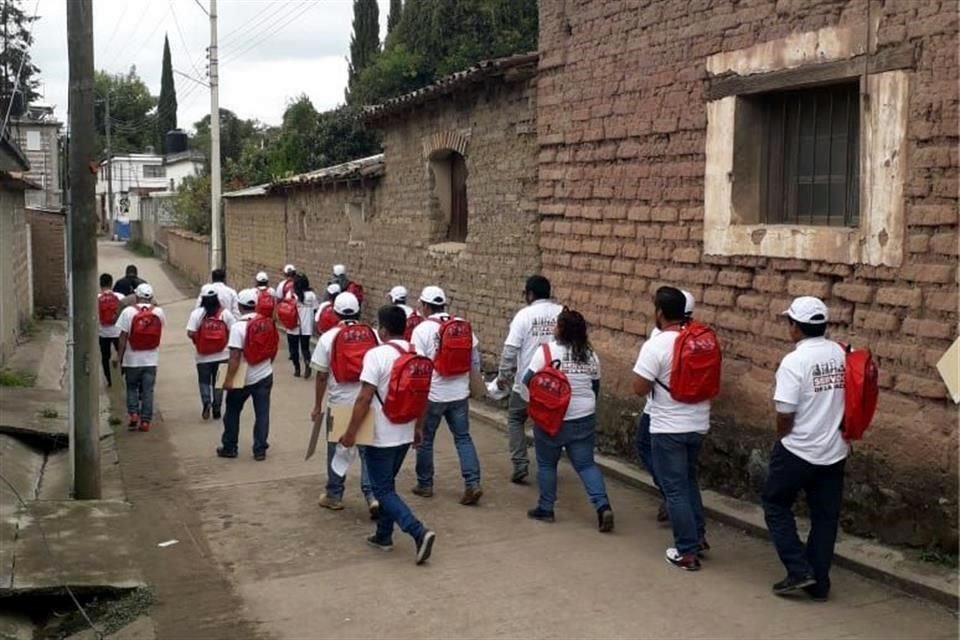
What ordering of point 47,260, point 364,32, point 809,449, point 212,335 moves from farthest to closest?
1. point 364,32
2. point 47,260
3. point 212,335
4. point 809,449

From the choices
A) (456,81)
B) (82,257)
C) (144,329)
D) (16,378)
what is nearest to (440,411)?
(82,257)

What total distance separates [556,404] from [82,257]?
4039mm

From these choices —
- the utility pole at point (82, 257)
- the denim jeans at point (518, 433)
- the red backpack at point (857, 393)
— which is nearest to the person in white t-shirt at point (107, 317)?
the utility pole at point (82, 257)

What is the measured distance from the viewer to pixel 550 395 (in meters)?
7.18

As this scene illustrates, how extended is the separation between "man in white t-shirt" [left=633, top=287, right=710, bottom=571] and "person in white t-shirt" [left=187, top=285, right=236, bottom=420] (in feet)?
18.0

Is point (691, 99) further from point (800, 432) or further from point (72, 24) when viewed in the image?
point (72, 24)

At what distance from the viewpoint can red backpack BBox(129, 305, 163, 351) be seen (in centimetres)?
1120

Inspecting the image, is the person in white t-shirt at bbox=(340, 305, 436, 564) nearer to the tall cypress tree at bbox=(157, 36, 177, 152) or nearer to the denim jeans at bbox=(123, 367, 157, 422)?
the denim jeans at bbox=(123, 367, 157, 422)

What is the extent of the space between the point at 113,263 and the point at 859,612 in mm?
46058

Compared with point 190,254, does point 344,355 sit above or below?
below

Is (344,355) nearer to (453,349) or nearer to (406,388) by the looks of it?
(453,349)

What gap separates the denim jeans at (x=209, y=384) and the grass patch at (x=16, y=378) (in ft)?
9.62

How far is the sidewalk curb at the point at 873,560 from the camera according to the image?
5.79 meters

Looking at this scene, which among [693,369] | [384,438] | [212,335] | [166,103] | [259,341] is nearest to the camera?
[693,369]
